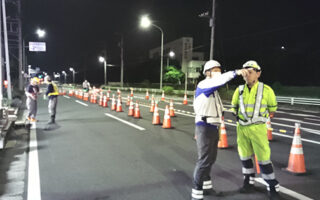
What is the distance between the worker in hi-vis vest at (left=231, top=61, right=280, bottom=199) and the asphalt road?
505mm

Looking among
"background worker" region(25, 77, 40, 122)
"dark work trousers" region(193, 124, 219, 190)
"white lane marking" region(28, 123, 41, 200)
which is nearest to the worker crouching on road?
"dark work trousers" region(193, 124, 219, 190)

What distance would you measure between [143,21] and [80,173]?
21.0 meters

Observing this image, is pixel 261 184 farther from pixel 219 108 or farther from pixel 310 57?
pixel 310 57

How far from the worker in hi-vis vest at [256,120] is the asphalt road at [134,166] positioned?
505 millimetres

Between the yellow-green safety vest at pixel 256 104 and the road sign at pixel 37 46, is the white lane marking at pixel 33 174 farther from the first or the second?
the road sign at pixel 37 46

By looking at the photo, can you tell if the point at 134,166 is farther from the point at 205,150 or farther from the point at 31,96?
the point at 31,96

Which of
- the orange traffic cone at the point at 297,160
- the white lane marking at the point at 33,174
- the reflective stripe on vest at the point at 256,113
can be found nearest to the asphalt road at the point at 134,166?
the white lane marking at the point at 33,174

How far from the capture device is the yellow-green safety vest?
401 centimetres

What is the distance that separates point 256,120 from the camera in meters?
4.00

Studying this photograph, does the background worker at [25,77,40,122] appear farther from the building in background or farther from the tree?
the building in background

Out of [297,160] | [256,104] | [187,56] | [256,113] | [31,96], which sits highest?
[187,56]

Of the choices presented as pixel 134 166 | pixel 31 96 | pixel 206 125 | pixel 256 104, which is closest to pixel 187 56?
pixel 31 96

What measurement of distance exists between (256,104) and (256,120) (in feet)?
0.80

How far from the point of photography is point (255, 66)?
13.2ft
